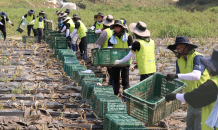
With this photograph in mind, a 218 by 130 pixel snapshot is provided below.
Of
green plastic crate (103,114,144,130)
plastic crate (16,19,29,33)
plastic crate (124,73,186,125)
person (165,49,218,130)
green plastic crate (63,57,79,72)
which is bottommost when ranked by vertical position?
green plastic crate (103,114,144,130)

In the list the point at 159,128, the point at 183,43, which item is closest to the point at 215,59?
the point at 183,43

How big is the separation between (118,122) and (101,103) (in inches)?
37.3

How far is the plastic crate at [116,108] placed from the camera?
184 inches

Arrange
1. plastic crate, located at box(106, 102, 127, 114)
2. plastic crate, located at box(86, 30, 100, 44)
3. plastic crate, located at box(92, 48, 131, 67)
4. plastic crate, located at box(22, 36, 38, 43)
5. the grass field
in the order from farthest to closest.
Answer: the grass field → plastic crate, located at box(22, 36, 38, 43) → plastic crate, located at box(86, 30, 100, 44) → plastic crate, located at box(92, 48, 131, 67) → plastic crate, located at box(106, 102, 127, 114)

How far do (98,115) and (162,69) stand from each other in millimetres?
4878

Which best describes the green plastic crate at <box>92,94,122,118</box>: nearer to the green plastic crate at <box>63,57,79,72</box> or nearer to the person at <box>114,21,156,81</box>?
the person at <box>114,21,156,81</box>

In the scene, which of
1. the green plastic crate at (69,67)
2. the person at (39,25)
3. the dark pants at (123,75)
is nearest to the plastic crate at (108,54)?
the dark pants at (123,75)

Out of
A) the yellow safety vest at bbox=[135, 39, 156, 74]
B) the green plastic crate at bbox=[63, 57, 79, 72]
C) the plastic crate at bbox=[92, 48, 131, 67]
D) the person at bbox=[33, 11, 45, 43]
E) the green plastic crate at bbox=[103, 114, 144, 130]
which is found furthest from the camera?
the person at bbox=[33, 11, 45, 43]

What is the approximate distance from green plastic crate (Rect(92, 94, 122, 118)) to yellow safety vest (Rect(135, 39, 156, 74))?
81 centimetres

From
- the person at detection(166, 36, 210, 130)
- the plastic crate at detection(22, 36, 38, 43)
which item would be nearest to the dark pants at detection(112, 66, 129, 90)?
the person at detection(166, 36, 210, 130)

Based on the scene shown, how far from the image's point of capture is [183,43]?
4.51m

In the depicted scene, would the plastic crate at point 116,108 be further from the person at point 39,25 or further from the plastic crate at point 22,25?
the plastic crate at point 22,25

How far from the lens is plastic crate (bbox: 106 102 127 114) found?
4.68m

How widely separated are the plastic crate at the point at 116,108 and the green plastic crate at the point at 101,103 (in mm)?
116
